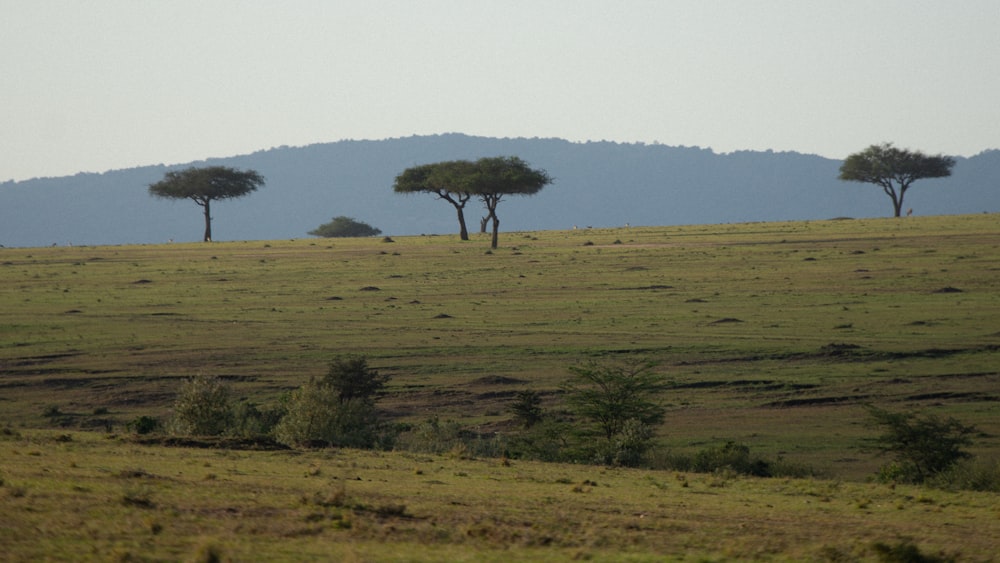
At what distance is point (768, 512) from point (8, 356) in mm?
31085

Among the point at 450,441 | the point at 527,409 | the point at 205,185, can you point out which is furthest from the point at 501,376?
the point at 205,185

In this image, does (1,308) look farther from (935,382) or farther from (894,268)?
(894,268)

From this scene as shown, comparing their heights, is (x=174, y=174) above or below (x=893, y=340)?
above

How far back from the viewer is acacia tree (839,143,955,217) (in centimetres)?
10519

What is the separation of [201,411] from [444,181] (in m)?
61.8

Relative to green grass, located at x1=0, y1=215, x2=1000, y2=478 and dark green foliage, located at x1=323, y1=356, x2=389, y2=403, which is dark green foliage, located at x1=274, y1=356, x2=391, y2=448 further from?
green grass, located at x1=0, y1=215, x2=1000, y2=478

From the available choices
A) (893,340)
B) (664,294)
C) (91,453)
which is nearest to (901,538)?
(91,453)

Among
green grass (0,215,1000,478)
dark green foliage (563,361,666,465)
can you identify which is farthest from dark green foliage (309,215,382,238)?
dark green foliage (563,361,666,465)

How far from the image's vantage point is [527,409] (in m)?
28.7

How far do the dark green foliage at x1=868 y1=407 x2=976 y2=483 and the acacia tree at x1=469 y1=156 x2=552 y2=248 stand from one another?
58357 millimetres

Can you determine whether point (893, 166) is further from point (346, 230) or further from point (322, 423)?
point (322, 423)

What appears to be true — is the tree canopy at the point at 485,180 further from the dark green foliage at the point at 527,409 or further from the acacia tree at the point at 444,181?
the dark green foliage at the point at 527,409

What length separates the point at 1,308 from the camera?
169ft

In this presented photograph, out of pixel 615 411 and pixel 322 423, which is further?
pixel 615 411
